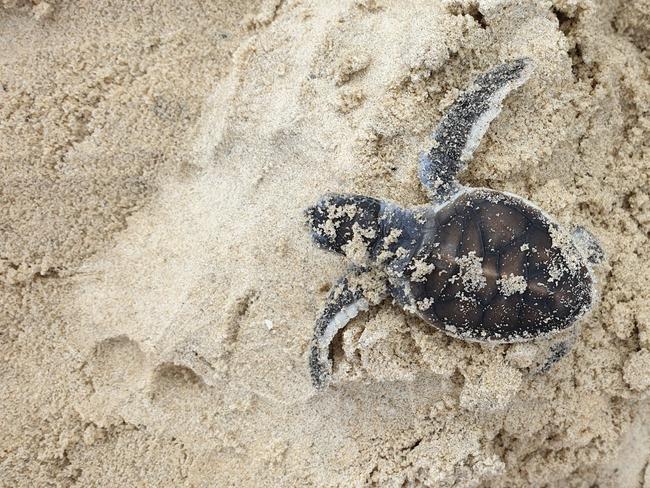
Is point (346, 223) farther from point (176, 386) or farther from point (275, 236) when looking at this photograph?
point (176, 386)

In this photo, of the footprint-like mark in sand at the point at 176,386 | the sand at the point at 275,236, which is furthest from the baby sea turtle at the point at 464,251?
the footprint-like mark in sand at the point at 176,386

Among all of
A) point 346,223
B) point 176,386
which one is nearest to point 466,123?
point 346,223

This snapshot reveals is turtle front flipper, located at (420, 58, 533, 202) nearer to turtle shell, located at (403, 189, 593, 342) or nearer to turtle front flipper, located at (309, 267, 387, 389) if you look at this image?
turtle shell, located at (403, 189, 593, 342)

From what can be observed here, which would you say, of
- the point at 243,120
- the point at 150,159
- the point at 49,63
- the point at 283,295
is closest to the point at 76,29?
the point at 49,63

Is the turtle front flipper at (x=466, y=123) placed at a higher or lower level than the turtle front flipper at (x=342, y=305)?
higher

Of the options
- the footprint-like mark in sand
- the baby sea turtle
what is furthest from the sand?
the baby sea turtle

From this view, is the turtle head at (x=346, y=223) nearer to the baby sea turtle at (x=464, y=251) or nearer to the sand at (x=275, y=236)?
the baby sea turtle at (x=464, y=251)

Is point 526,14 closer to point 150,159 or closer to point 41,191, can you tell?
point 150,159
